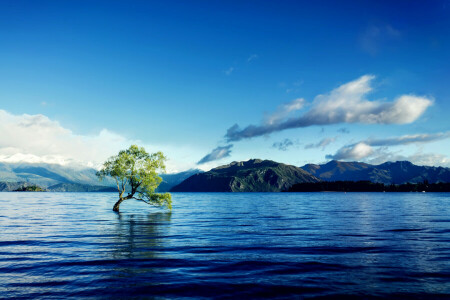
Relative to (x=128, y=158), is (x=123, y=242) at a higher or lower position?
lower

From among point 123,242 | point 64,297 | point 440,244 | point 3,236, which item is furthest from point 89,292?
point 440,244

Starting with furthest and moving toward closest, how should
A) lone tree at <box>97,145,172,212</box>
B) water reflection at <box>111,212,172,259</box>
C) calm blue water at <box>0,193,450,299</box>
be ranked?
lone tree at <box>97,145,172,212</box> → water reflection at <box>111,212,172,259</box> → calm blue water at <box>0,193,450,299</box>

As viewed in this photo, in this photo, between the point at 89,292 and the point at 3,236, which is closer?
the point at 89,292

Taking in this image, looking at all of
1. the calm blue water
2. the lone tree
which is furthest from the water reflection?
the lone tree

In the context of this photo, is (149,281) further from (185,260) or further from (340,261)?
(340,261)

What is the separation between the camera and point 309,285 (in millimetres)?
17781

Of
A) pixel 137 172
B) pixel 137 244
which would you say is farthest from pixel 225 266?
pixel 137 172

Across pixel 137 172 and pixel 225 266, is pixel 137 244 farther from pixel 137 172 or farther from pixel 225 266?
pixel 137 172

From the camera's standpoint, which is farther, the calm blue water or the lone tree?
the lone tree

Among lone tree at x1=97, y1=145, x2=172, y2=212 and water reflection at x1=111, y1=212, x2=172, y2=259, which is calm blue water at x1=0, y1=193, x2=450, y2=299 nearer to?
water reflection at x1=111, y1=212, x2=172, y2=259

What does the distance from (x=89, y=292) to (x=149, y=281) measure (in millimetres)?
3425

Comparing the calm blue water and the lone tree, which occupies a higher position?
the lone tree

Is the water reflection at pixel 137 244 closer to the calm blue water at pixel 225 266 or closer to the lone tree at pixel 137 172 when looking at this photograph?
the calm blue water at pixel 225 266

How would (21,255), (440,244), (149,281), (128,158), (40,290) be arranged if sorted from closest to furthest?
(40,290)
(149,281)
(21,255)
(440,244)
(128,158)
